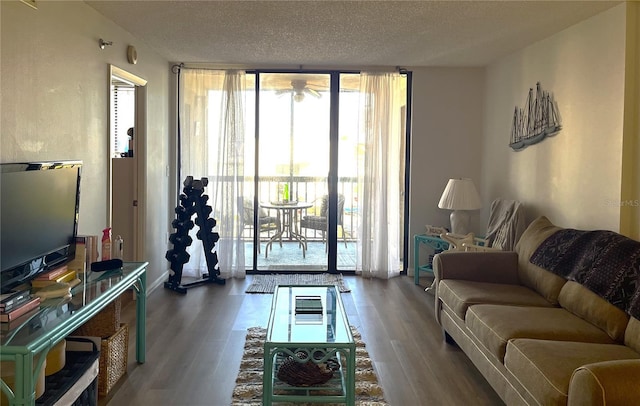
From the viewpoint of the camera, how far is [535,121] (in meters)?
4.56

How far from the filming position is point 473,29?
4.14 metres

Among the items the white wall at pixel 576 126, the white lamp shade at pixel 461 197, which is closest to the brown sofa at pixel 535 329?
the white wall at pixel 576 126

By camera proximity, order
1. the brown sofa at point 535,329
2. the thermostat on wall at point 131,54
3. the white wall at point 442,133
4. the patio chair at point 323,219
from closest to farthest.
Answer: the brown sofa at point 535,329, the thermostat on wall at point 131,54, the white wall at point 442,133, the patio chair at point 323,219

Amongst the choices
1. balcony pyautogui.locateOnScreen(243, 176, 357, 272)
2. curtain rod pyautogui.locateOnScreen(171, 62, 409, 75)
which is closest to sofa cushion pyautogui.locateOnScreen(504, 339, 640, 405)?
balcony pyautogui.locateOnScreen(243, 176, 357, 272)

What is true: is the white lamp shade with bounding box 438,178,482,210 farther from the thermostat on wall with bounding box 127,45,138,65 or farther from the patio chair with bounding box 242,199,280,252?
the thermostat on wall with bounding box 127,45,138,65

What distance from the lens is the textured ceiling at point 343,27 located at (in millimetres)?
3578

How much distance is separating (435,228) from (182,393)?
355 centimetres

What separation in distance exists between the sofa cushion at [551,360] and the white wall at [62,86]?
107 inches

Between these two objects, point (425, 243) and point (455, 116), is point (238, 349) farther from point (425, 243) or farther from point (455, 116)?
point (455, 116)

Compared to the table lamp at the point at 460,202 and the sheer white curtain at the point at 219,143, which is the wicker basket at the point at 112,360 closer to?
the sheer white curtain at the point at 219,143

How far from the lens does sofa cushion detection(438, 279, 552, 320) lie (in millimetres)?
3338

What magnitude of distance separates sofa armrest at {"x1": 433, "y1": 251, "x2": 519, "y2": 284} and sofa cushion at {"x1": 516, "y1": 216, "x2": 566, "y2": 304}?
0.07 m

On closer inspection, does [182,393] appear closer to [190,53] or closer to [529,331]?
[529,331]

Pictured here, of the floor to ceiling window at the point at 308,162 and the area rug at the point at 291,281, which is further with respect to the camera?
the floor to ceiling window at the point at 308,162
